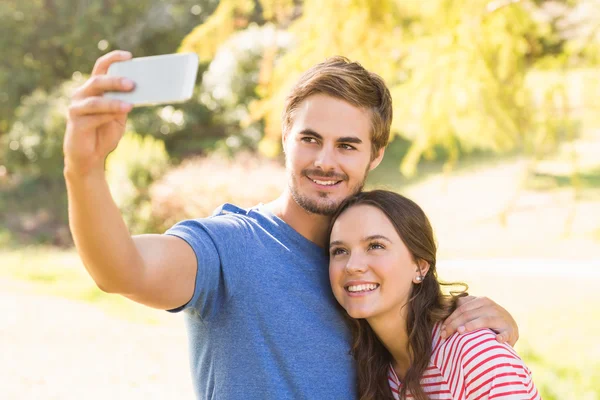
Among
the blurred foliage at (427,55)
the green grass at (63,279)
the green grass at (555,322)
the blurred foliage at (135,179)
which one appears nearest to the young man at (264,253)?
the blurred foliage at (427,55)

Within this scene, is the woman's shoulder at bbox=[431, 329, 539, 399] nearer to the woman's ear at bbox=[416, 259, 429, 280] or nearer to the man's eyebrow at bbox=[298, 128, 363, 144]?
the woman's ear at bbox=[416, 259, 429, 280]

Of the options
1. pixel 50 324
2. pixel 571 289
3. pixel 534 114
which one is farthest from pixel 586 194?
pixel 50 324

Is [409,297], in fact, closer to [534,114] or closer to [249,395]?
[249,395]

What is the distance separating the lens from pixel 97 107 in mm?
1176

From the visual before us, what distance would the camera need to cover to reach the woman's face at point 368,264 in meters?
2.00

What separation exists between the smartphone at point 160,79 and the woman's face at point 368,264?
987 millimetres

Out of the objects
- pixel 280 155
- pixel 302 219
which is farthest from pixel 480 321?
pixel 280 155

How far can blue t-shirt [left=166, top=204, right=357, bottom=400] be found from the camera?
5.88 feet

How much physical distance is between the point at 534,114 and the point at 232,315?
3.96 metres

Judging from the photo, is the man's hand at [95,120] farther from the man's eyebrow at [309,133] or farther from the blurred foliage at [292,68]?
the blurred foliage at [292,68]

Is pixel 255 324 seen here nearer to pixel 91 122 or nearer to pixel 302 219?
pixel 302 219

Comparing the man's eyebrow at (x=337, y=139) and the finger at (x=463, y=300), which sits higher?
the man's eyebrow at (x=337, y=139)

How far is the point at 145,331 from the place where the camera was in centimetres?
680

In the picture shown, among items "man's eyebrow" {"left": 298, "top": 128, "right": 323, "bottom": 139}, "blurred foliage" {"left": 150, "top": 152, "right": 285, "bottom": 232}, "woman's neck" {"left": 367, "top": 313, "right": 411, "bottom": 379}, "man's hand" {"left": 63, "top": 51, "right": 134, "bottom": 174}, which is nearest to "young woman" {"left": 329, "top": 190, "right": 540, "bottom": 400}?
"woman's neck" {"left": 367, "top": 313, "right": 411, "bottom": 379}
